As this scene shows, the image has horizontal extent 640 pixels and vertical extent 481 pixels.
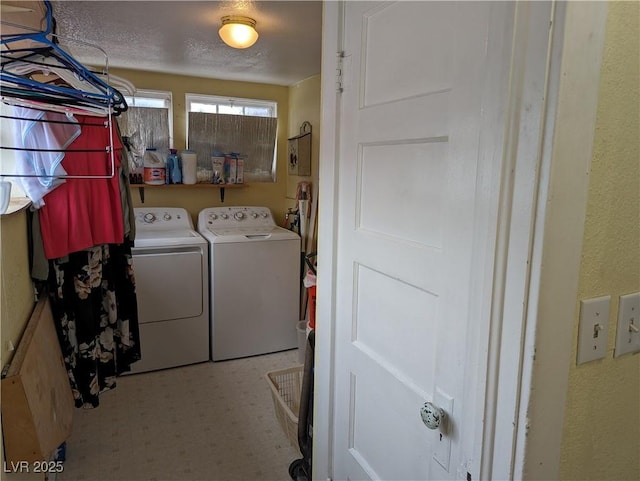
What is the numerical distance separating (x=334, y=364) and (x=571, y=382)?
756mm

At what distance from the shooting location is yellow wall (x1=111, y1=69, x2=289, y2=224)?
3.60 meters

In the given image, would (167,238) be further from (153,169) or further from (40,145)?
(40,145)

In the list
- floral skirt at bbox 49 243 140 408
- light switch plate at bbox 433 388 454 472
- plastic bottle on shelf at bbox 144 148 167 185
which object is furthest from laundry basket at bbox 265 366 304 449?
plastic bottle on shelf at bbox 144 148 167 185

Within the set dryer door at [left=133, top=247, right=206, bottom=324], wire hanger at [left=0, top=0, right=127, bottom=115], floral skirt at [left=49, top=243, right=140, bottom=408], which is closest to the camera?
wire hanger at [left=0, top=0, right=127, bottom=115]

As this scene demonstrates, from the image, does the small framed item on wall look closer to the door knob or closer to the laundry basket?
the laundry basket

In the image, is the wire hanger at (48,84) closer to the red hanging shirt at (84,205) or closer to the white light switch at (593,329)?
the red hanging shirt at (84,205)

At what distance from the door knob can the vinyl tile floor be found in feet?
4.88

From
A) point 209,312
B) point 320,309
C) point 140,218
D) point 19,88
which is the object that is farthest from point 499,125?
point 140,218

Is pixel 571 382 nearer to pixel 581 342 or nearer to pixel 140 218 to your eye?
pixel 581 342

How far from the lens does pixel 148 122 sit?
3.52 meters

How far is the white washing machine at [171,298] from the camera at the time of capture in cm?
309

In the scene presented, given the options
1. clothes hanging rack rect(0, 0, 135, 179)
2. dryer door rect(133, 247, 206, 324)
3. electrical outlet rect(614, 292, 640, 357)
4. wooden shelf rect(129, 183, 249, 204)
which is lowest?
dryer door rect(133, 247, 206, 324)

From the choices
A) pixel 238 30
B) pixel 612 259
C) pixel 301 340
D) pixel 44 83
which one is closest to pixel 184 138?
pixel 238 30

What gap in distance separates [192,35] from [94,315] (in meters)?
1.68
